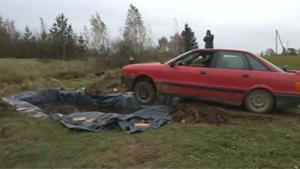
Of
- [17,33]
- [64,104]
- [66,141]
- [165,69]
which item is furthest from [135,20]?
[66,141]

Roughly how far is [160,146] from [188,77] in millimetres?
3596

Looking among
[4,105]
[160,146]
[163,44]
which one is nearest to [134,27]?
[163,44]

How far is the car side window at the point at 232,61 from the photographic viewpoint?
457 inches

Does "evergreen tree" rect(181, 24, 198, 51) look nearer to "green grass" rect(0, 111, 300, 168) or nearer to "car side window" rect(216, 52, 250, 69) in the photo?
"car side window" rect(216, 52, 250, 69)

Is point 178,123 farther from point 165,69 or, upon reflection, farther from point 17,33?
point 17,33

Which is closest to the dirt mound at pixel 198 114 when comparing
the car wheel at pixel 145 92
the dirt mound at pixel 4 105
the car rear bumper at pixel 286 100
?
the car wheel at pixel 145 92

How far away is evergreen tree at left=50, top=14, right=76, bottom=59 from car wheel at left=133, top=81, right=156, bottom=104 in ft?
105

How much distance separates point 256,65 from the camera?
37.7 feet

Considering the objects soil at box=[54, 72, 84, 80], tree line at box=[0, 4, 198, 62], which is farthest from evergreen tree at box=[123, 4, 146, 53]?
soil at box=[54, 72, 84, 80]

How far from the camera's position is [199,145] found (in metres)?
8.61

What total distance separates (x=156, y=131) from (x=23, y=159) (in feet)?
9.15

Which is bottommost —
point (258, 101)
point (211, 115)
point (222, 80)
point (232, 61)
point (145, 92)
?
point (211, 115)

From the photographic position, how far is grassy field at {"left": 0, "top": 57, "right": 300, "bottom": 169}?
26.1ft

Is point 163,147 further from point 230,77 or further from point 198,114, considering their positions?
point 230,77
